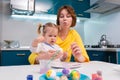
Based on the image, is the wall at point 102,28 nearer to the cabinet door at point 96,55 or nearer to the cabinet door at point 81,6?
the cabinet door at point 81,6

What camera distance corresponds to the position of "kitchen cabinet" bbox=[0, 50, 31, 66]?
2.77m

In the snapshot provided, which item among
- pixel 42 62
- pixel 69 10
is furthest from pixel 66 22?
pixel 42 62

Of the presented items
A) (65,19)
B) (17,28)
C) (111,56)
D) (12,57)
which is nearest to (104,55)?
(111,56)

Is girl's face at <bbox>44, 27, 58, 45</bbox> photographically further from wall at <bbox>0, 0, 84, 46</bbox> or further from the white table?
wall at <bbox>0, 0, 84, 46</bbox>

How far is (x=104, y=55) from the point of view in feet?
8.97

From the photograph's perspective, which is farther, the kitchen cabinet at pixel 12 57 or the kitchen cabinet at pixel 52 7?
the kitchen cabinet at pixel 52 7

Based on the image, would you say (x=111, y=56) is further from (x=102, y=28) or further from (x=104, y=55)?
(x=102, y=28)

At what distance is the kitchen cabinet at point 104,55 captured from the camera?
8.33ft

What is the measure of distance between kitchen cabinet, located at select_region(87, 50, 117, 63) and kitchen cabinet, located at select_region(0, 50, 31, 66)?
1.14 meters

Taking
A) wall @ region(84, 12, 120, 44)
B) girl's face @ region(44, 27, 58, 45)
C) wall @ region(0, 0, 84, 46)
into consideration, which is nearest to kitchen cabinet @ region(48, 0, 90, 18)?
wall @ region(84, 12, 120, 44)

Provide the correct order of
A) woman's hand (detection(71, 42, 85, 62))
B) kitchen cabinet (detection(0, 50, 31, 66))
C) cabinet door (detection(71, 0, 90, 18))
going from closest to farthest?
woman's hand (detection(71, 42, 85, 62))
kitchen cabinet (detection(0, 50, 31, 66))
cabinet door (detection(71, 0, 90, 18))

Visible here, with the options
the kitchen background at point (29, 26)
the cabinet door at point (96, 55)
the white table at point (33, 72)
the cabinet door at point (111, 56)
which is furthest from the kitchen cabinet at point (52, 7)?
the white table at point (33, 72)

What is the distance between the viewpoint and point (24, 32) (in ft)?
11.4

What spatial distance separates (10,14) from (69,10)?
2100mm
